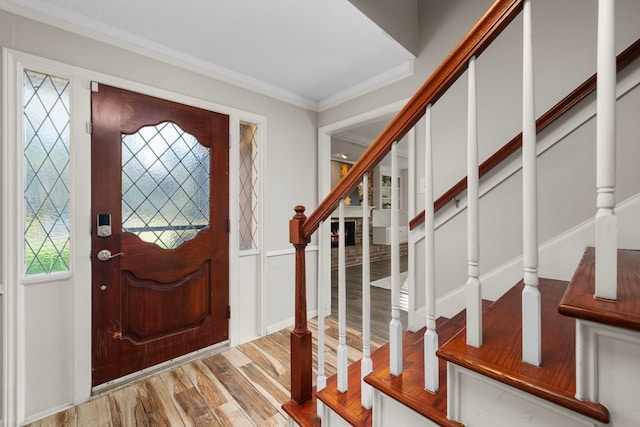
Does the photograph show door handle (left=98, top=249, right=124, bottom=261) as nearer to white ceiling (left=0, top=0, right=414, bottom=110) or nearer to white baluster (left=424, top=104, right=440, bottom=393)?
white ceiling (left=0, top=0, right=414, bottom=110)

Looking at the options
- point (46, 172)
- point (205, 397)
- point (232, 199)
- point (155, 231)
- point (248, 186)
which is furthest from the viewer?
Answer: point (248, 186)

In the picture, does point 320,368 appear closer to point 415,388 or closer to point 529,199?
point 415,388

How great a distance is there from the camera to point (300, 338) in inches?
53.4

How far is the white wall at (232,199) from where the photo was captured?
156cm

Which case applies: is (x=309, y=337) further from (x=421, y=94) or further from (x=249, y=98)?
(x=249, y=98)

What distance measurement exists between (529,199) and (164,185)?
2195 millimetres

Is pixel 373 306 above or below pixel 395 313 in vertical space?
below

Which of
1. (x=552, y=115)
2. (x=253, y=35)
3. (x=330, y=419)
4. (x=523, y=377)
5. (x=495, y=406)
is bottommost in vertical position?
(x=330, y=419)

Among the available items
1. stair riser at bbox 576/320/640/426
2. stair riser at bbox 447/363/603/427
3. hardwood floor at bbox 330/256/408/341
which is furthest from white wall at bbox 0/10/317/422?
stair riser at bbox 576/320/640/426

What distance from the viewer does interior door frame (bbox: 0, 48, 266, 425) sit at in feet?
4.86

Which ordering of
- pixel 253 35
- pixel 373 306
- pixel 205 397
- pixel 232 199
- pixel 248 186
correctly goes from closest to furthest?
pixel 205 397 → pixel 253 35 → pixel 232 199 → pixel 248 186 → pixel 373 306

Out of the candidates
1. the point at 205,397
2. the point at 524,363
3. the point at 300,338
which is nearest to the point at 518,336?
the point at 524,363

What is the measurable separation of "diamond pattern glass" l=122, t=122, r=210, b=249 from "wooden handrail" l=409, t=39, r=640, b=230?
168 cm

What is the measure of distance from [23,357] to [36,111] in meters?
1.42
